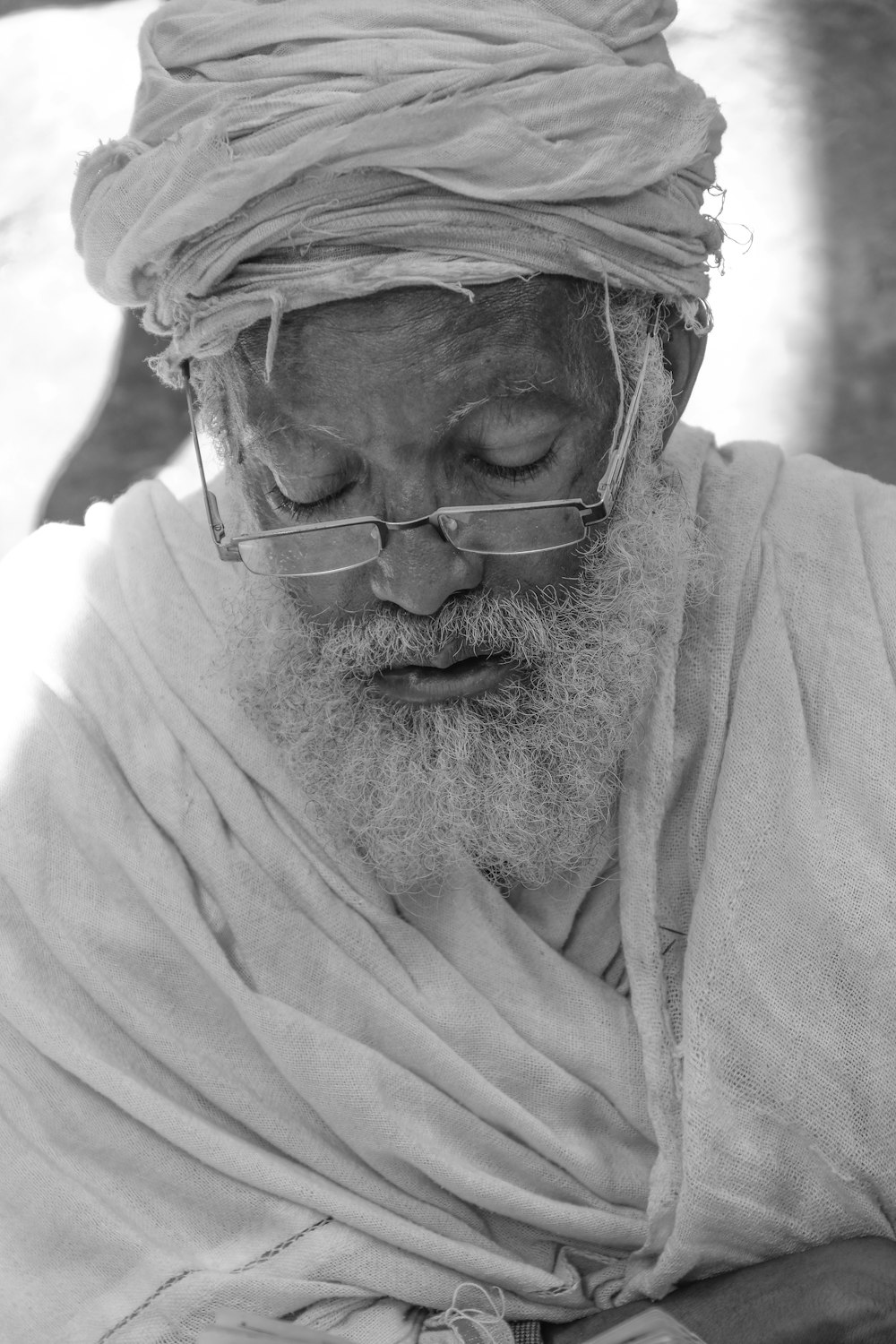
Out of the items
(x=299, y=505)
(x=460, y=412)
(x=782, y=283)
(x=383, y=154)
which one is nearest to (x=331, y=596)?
(x=299, y=505)

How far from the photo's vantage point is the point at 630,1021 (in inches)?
84.6

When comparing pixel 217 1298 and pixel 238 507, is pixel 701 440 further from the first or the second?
pixel 217 1298

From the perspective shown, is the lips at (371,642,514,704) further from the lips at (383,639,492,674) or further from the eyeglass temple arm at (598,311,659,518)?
the eyeglass temple arm at (598,311,659,518)

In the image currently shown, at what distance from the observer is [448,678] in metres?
2.10

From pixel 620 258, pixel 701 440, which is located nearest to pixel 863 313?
pixel 701 440

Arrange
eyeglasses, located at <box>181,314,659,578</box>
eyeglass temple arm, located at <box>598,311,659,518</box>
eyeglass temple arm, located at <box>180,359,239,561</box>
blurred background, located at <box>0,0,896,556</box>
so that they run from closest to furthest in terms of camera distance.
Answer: eyeglasses, located at <box>181,314,659,578</box> → eyeglass temple arm, located at <box>598,311,659,518</box> → eyeglass temple arm, located at <box>180,359,239,561</box> → blurred background, located at <box>0,0,896,556</box>

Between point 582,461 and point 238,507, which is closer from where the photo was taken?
point 582,461

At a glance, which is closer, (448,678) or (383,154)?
(383,154)

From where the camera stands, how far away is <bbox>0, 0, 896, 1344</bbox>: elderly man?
6.28ft

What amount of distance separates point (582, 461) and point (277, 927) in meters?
0.82

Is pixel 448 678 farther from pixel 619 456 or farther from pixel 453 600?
pixel 619 456

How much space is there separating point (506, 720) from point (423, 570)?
10.8 inches

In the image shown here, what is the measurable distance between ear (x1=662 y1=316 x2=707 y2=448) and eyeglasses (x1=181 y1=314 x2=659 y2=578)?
0.30ft

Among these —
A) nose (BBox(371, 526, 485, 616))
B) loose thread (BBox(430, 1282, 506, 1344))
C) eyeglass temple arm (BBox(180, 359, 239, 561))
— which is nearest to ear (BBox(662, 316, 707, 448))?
nose (BBox(371, 526, 485, 616))
